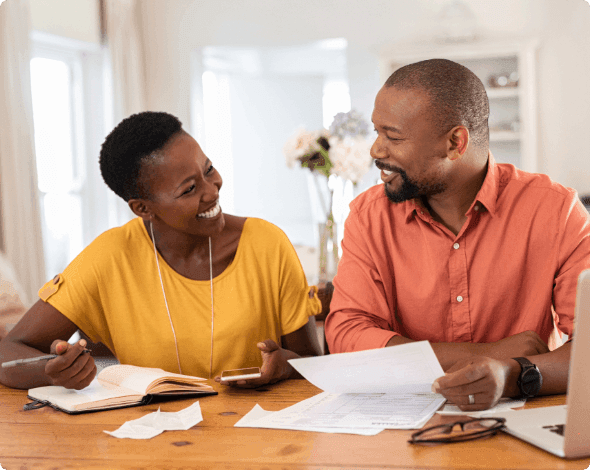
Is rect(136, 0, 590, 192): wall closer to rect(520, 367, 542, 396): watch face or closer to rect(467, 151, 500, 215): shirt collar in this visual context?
rect(467, 151, 500, 215): shirt collar

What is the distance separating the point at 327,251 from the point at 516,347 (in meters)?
1.59

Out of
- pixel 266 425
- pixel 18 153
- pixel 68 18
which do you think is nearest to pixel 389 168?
pixel 266 425

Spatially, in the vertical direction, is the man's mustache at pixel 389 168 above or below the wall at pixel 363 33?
below

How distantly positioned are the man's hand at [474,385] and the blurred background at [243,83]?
3.56 metres

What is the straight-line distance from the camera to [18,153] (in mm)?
4137

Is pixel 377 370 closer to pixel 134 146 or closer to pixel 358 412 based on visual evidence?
pixel 358 412

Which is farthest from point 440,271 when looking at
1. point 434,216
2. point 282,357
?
point 282,357

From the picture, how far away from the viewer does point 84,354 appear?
1.34m

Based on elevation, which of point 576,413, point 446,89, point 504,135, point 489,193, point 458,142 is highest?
point 504,135

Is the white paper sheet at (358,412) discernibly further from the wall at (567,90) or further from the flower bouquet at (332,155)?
the wall at (567,90)

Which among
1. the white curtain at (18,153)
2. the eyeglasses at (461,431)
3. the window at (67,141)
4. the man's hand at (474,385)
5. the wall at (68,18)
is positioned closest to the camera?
the eyeglasses at (461,431)

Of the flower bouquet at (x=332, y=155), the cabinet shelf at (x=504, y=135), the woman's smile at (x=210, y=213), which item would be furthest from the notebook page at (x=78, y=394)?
the cabinet shelf at (x=504, y=135)

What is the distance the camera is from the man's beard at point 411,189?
1498 mm

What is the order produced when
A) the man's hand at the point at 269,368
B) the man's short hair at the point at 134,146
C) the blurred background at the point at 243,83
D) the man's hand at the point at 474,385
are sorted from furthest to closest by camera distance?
the blurred background at the point at 243,83 < the man's short hair at the point at 134,146 < the man's hand at the point at 269,368 < the man's hand at the point at 474,385
